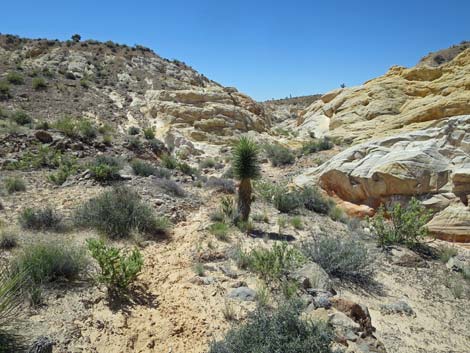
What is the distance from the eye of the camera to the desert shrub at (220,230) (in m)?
6.66

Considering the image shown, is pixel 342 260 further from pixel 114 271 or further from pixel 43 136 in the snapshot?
pixel 43 136

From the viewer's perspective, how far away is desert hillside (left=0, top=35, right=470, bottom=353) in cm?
353

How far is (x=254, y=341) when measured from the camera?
118 inches

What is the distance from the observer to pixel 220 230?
22.2ft

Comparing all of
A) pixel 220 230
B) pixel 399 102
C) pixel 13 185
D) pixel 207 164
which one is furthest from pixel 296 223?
pixel 399 102

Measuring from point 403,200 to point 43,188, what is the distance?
33.9ft


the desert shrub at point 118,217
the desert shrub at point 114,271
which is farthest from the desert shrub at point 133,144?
the desert shrub at point 114,271

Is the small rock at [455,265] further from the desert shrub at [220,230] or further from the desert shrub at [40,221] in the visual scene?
the desert shrub at [40,221]

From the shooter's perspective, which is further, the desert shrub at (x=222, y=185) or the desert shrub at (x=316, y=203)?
the desert shrub at (x=222, y=185)

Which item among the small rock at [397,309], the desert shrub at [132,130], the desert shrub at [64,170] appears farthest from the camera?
the desert shrub at [132,130]

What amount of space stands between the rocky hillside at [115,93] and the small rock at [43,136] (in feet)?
13.6

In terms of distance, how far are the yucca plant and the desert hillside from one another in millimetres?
36

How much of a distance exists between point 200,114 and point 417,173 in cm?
1426

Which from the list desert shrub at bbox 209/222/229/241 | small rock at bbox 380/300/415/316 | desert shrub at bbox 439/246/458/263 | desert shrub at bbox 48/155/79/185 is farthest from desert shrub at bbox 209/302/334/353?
desert shrub at bbox 48/155/79/185
